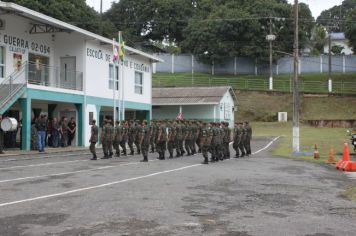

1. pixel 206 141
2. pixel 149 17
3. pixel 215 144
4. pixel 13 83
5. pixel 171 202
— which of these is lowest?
pixel 171 202

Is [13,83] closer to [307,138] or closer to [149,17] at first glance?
[307,138]

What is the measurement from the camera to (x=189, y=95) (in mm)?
50906

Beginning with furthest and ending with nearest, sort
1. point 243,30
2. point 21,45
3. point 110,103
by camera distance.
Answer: point 243,30 → point 110,103 → point 21,45

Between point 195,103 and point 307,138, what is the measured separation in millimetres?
14270

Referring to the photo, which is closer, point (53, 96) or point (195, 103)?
point (53, 96)

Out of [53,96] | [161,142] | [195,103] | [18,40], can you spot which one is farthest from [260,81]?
[161,142]

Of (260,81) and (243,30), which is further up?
(243,30)

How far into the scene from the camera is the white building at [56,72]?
25.4 m

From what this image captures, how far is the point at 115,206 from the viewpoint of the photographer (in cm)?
959

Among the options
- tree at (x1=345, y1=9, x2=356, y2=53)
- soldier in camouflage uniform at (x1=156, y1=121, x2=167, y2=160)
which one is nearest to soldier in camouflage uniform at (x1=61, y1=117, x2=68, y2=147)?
soldier in camouflage uniform at (x1=156, y1=121, x2=167, y2=160)

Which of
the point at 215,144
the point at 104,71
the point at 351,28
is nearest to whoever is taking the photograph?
the point at 215,144

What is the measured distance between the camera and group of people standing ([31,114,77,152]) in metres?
24.5

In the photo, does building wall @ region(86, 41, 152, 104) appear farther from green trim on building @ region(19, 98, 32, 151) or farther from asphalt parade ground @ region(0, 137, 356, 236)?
asphalt parade ground @ region(0, 137, 356, 236)

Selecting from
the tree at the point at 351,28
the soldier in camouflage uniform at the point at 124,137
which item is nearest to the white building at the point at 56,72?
the soldier in camouflage uniform at the point at 124,137
